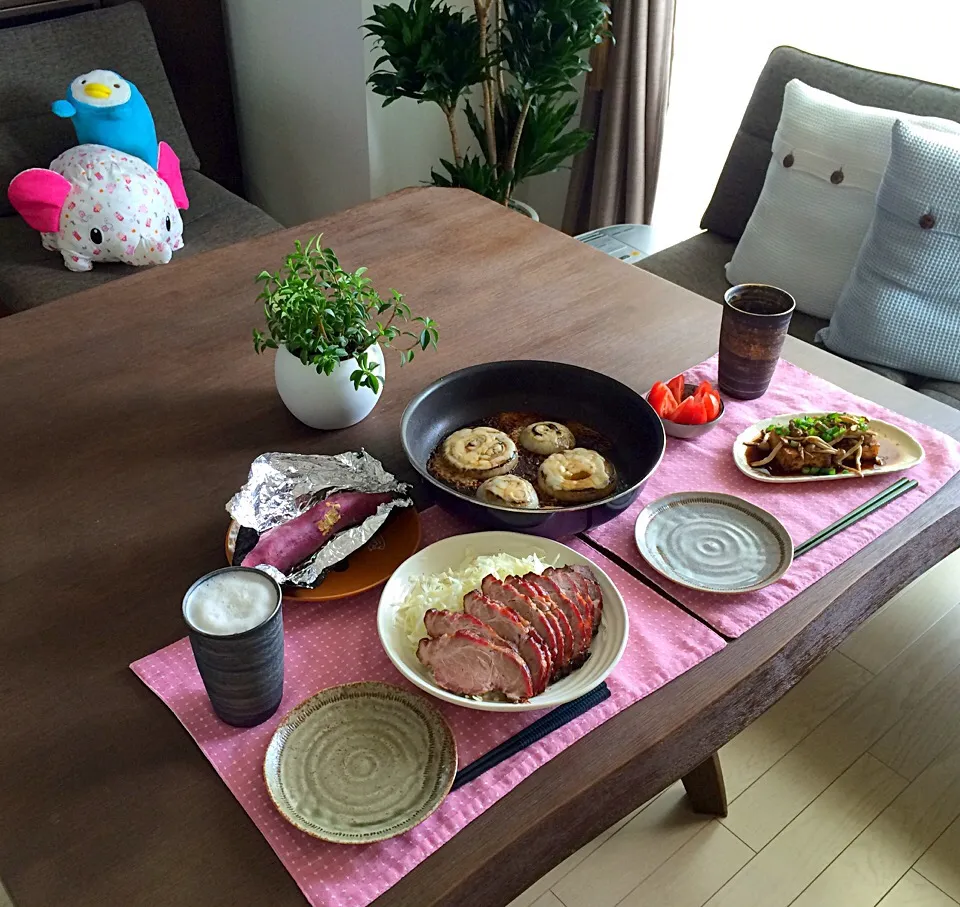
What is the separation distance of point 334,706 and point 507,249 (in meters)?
1.04

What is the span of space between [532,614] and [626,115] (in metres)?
2.24

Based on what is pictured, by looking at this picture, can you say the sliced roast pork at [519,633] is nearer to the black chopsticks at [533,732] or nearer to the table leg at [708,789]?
the black chopsticks at [533,732]

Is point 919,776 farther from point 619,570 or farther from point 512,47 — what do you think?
point 512,47

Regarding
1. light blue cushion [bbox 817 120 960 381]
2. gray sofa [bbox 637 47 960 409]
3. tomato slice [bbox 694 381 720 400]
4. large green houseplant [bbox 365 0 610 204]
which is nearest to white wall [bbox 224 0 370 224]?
large green houseplant [bbox 365 0 610 204]

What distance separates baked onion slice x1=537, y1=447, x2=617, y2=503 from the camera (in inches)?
42.2

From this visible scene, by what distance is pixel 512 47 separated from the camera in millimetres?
2412

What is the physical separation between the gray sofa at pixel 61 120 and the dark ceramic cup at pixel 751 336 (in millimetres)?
1613

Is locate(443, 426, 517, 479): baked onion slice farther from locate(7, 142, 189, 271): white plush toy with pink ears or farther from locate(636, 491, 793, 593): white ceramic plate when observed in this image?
locate(7, 142, 189, 271): white plush toy with pink ears

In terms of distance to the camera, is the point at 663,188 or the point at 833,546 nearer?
the point at 833,546

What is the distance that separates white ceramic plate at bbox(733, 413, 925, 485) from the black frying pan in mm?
139

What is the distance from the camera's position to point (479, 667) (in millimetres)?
857

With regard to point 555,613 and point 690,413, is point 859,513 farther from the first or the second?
point 555,613

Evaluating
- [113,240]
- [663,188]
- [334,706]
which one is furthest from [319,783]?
[663,188]

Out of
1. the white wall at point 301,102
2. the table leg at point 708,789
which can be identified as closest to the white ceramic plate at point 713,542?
the table leg at point 708,789
